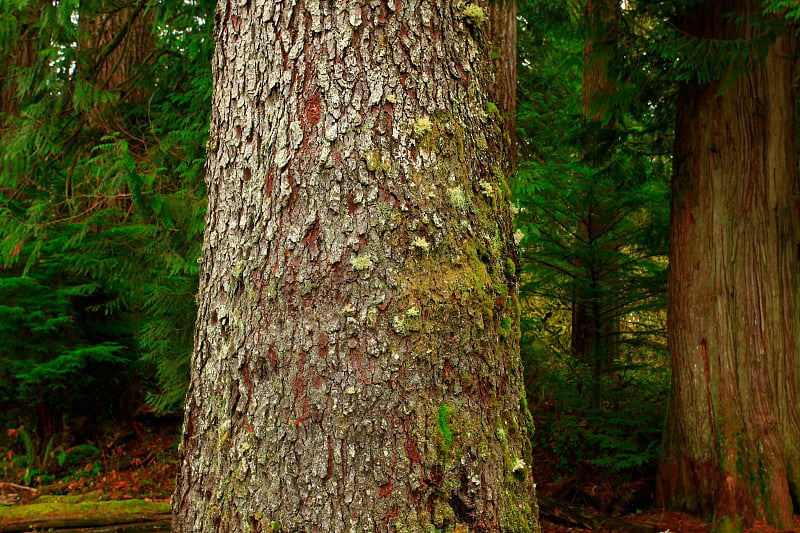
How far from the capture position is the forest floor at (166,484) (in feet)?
15.0

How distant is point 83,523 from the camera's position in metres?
4.23

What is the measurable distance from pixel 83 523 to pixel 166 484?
2433 mm

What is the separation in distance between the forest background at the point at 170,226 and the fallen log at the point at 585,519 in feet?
2.57

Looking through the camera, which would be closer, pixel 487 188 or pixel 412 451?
pixel 412 451

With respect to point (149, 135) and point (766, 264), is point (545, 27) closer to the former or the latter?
point (766, 264)

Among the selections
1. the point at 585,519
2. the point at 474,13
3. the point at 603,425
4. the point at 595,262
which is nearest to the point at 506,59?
the point at 595,262

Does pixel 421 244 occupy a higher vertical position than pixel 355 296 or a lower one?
higher

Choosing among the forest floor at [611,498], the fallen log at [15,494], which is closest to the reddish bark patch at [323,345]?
the forest floor at [611,498]

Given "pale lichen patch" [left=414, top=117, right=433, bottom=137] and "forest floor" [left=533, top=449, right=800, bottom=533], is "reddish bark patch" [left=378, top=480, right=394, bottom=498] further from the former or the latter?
"forest floor" [left=533, top=449, right=800, bottom=533]

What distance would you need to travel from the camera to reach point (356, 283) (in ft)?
5.53

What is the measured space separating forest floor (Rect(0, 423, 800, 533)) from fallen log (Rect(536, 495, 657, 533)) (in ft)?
0.14

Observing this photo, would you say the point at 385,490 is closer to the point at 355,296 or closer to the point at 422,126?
the point at 355,296

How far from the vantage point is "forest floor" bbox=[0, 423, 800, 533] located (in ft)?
15.0

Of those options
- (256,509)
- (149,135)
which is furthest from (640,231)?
(256,509)
